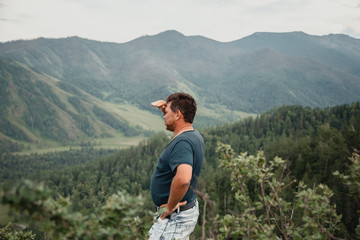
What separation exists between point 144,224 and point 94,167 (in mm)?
164837

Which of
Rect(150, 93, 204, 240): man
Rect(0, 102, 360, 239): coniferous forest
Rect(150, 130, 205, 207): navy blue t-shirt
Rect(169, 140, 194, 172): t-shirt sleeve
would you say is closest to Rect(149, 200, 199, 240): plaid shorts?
Rect(150, 93, 204, 240): man

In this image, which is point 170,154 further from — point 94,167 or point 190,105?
point 94,167

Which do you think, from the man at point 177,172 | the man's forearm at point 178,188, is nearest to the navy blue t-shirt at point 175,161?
the man at point 177,172

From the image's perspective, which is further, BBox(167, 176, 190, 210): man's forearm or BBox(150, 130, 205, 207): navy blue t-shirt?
BBox(150, 130, 205, 207): navy blue t-shirt

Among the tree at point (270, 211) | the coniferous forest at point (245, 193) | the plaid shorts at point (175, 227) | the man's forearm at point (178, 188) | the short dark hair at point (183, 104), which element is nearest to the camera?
the coniferous forest at point (245, 193)

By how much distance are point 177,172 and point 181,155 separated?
12.6 inches

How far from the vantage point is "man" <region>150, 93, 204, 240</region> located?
478 centimetres

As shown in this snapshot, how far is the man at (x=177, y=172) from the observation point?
4783 mm

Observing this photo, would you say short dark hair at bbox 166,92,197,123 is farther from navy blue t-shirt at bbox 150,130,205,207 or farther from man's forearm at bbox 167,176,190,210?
man's forearm at bbox 167,176,190,210

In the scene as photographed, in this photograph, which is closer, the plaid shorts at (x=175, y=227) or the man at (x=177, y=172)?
the man at (x=177, y=172)

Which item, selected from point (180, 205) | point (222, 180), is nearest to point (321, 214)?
point (180, 205)

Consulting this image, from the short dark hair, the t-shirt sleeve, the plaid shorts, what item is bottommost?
the plaid shorts

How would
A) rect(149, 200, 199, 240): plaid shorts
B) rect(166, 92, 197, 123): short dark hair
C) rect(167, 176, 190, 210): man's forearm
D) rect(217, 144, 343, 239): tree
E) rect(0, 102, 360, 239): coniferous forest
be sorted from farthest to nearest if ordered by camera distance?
rect(166, 92, 197, 123): short dark hair, rect(149, 200, 199, 240): plaid shorts, rect(167, 176, 190, 210): man's forearm, rect(217, 144, 343, 239): tree, rect(0, 102, 360, 239): coniferous forest

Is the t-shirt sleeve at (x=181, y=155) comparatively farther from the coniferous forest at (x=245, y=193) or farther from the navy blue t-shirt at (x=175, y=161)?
the coniferous forest at (x=245, y=193)
